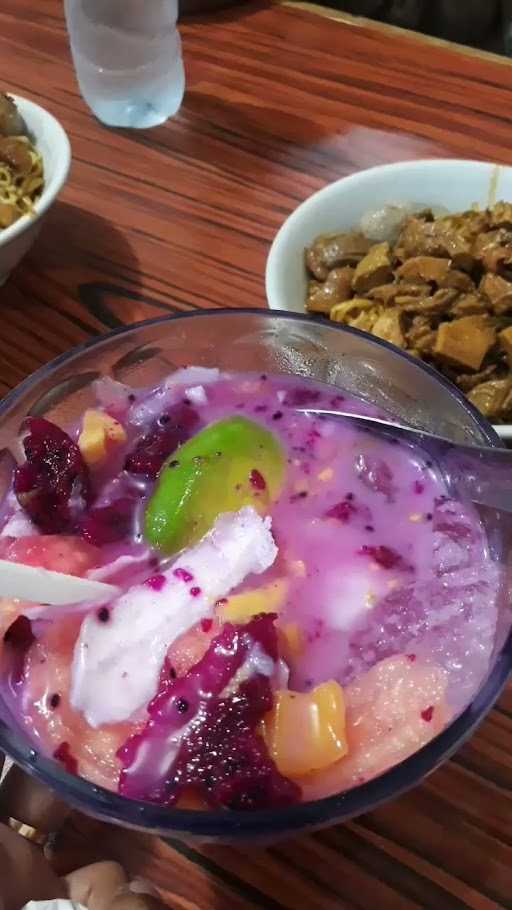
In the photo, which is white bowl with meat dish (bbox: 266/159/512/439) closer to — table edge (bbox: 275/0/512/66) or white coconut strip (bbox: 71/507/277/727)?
white coconut strip (bbox: 71/507/277/727)

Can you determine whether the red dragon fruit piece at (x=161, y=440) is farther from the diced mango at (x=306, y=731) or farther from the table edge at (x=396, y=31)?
the table edge at (x=396, y=31)

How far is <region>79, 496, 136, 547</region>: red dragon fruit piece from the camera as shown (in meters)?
0.75

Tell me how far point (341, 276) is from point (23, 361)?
17.0 inches

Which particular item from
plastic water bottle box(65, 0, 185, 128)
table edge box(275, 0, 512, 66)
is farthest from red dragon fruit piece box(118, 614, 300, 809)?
table edge box(275, 0, 512, 66)

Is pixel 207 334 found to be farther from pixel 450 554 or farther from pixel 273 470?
pixel 450 554

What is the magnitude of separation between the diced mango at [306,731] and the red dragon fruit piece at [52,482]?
0.84 ft

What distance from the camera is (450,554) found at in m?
0.72

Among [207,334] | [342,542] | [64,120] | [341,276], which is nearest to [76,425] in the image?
[207,334]

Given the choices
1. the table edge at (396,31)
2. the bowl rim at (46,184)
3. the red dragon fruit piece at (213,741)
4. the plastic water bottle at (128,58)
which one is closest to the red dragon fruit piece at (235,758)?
the red dragon fruit piece at (213,741)

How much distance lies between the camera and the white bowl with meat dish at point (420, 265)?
3.54 ft

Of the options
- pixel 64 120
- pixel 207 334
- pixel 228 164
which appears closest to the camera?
pixel 207 334

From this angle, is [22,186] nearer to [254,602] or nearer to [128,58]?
[128,58]

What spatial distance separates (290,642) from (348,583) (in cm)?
7

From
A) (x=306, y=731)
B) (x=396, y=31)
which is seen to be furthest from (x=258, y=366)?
(x=396, y=31)
